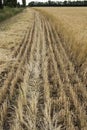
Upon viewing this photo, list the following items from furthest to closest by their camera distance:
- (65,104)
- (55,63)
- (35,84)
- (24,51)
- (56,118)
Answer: (24,51) → (55,63) → (35,84) → (65,104) → (56,118)

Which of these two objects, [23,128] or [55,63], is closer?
[23,128]

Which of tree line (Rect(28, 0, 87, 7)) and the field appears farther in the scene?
tree line (Rect(28, 0, 87, 7))

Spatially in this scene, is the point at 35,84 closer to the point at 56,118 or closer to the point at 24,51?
the point at 56,118

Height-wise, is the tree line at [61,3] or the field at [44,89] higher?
the field at [44,89]

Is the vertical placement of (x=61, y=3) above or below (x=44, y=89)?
below

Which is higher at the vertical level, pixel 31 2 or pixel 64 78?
pixel 64 78

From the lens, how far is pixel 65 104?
5000 millimetres

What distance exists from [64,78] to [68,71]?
633mm

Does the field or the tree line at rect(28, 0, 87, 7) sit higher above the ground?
the field

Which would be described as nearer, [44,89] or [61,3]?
[44,89]

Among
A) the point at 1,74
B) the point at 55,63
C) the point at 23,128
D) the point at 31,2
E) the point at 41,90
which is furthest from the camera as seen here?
the point at 31,2

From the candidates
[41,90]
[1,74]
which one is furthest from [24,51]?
[41,90]

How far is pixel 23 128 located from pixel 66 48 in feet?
20.4

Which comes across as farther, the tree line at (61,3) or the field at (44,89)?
the tree line at (61,3)
